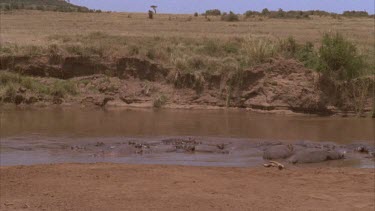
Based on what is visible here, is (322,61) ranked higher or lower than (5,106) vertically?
higher

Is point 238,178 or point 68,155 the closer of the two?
point 238,178

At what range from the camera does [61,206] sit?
9.81 metres

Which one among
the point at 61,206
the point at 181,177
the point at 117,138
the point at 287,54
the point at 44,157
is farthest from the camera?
the point at 287,54

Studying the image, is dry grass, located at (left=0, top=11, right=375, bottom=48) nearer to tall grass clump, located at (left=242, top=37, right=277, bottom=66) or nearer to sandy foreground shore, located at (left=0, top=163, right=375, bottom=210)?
tall grass clump, located at (left=242, top=37, right=277, bottom=66)

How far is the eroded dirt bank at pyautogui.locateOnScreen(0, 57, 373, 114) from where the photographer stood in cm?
2223

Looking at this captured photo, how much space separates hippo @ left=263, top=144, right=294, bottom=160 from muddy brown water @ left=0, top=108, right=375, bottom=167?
29cm

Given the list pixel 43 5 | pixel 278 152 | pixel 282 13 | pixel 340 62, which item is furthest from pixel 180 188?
pixel 43 5

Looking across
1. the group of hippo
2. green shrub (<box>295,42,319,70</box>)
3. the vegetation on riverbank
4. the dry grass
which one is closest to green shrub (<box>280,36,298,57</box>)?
the vegetation on riverbank

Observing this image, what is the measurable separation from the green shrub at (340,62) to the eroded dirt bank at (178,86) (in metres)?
0.49

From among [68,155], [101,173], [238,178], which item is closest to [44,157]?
[68,155]

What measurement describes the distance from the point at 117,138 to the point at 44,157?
293 cm

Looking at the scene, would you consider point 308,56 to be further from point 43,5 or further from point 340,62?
point 43,5

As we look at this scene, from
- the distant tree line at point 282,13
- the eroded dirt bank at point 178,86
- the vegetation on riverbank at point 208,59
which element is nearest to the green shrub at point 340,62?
the vegetation on riverbank at point 208,59

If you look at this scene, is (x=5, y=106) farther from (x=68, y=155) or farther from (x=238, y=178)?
(x=238, y=178)
